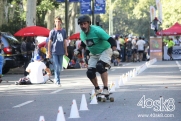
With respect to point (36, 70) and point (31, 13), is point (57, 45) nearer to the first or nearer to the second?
point (36, 70)

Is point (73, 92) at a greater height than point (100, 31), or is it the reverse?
point (100, 31)

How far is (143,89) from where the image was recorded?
16.2 metres

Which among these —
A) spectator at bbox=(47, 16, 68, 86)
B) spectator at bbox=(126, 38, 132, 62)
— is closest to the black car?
spectator at bbox=(47, 16, 68, 86)

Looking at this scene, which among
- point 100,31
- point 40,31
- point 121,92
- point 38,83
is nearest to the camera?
point 100,31

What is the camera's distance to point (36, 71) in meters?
19.2

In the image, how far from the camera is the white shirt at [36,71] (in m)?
19.2

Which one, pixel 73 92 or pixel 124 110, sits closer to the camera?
pixel 124 110

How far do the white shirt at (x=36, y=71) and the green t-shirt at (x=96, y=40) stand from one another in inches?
242

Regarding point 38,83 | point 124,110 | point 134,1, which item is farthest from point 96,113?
point 134,1

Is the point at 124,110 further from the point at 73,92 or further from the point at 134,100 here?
the point at 73,92

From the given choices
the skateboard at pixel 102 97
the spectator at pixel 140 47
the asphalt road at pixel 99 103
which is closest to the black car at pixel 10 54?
the asphalt road at pixel 99 103

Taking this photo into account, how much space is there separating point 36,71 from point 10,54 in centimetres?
722

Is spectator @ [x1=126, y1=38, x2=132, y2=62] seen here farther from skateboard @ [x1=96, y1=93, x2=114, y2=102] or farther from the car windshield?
skateboard @ [x1=96, y1=93, x2=114, y2=102]

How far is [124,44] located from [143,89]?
27.6 metres
